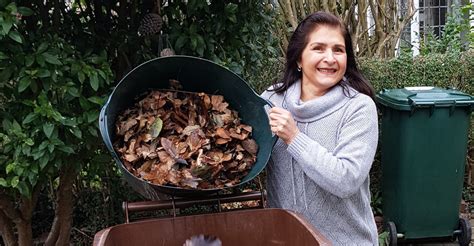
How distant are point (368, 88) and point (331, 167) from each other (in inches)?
17.8

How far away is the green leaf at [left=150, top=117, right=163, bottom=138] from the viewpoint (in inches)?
70.0

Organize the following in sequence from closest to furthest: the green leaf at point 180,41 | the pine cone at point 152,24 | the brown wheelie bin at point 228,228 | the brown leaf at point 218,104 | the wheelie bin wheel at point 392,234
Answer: the brown wheelie bin at point 228,228 < the brown leaf at point 218,104 < the pine cone at point 152,24 < the green leaf at point 180,41 < the wheelie bin wheel at point 392,234

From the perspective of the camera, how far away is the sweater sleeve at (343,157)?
173cm

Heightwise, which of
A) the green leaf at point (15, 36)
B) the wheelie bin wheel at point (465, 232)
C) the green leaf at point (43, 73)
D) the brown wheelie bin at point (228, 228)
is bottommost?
the wheelie bin wheel at point (465, 232)

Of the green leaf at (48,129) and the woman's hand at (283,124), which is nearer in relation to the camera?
the woman's hand at (283,124)

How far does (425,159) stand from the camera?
13.6 ft

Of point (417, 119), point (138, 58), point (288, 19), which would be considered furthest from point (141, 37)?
point (288, 19)

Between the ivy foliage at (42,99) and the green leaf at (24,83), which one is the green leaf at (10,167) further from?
the green leaf at (24,83)

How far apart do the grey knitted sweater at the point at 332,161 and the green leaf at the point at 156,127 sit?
0.42 m

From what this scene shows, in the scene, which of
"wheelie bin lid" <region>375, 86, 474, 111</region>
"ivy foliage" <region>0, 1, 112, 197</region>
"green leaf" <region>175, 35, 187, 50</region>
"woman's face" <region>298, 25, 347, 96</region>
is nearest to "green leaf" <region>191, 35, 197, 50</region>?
"green leaf" <region>175, 35, 187, 50</region>

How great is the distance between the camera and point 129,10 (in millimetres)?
2646

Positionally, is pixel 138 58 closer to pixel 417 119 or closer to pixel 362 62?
pixel 417 119

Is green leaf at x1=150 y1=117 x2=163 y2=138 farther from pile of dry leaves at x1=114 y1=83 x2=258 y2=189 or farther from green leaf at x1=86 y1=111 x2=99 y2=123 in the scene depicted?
green leaf at x1=86 y1=111 x2=99 y2=123

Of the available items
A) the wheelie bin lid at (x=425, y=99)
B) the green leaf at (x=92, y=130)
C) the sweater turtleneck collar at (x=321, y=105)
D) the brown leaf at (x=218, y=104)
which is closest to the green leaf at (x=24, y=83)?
the green leaf at (x=92, y=130)
